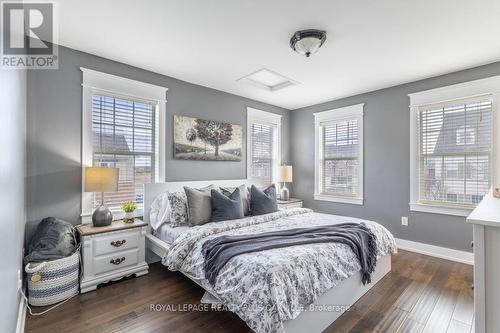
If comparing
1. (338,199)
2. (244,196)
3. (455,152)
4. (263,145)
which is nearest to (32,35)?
(244,196)

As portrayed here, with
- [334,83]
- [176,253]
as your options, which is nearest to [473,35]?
[334,83]

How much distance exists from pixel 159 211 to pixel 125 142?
985mm

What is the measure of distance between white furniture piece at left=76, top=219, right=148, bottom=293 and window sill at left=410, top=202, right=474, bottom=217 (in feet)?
12.6

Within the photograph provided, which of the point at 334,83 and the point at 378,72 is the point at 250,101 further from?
the point at 378,72

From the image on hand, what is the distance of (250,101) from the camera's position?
4570mm

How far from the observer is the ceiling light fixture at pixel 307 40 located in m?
2.32

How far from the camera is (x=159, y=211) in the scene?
3.04 meters

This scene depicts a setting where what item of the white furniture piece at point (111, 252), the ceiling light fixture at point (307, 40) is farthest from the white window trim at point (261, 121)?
the white furniture piece at point (111, 252)

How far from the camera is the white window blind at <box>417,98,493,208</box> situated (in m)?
3.11

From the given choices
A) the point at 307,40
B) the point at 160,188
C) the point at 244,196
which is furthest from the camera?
the point at 244,196

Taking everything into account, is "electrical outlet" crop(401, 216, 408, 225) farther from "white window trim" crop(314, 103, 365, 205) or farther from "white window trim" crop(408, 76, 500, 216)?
"white window trim" crop(314, 103, 365, 205)

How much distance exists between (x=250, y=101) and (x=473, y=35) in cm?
311

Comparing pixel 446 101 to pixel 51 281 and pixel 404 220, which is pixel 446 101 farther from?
pixel 51 281

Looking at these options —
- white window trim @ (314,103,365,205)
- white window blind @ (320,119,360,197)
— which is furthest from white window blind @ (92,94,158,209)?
white window blind @ (320,119,360,197)
